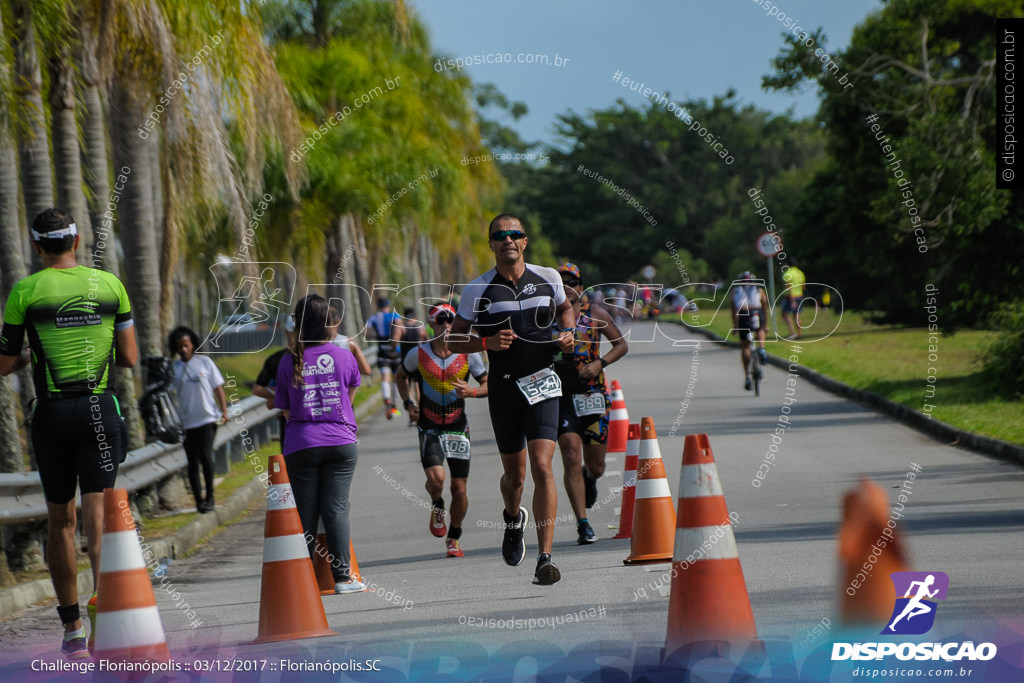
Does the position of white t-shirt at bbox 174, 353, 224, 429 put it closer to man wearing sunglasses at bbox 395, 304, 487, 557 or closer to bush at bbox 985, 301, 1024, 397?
man wearing sunglasses at bbox 395, 304, 487, 557

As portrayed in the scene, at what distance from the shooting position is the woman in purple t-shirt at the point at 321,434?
841 centimetres

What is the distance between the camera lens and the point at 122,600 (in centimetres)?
593

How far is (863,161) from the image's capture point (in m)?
27.3

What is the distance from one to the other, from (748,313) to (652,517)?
1386 centimetres

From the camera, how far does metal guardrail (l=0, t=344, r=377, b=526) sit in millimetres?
9008

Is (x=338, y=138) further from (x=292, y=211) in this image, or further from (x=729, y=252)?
(x=729, y=252)

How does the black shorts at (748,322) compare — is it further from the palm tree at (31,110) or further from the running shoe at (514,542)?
the running shoe at (514,542)

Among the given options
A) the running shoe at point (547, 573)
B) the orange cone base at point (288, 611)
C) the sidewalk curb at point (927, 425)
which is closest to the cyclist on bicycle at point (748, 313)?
the sidewalk curb at point (927, 425)

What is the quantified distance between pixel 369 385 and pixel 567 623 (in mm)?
24041

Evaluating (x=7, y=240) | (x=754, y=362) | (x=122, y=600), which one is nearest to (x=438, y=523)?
(x=7, y=240)

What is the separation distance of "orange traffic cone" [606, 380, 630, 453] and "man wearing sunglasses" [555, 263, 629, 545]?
1820 mm

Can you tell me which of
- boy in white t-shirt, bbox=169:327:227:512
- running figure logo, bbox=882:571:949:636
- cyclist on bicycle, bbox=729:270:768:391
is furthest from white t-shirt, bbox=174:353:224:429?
cyclist on bicycle, bbox=729:270:768:391

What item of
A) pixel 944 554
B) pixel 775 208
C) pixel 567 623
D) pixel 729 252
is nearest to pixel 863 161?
pixel 944 554

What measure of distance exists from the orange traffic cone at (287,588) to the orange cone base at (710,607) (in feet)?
6.68
